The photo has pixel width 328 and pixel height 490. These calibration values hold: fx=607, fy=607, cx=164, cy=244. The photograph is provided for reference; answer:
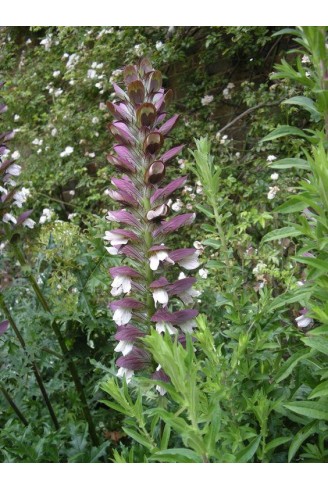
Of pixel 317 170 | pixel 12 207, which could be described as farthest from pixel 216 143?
pixel 317 170

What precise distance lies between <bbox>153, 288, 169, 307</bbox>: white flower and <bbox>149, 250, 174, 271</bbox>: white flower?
0.15 feet

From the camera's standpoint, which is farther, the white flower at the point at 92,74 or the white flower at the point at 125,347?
the white flower at the point at 92,74

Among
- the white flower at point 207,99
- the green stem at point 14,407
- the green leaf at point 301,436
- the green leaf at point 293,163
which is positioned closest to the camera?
the green leaf at point 301,436

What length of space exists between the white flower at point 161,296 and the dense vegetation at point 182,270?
8cm

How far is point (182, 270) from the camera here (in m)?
3.33

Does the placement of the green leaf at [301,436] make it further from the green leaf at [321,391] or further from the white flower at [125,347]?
the white flower at [125,347]

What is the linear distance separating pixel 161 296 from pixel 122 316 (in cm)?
10

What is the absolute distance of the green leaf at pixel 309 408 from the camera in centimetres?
83

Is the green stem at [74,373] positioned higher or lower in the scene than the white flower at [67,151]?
higher

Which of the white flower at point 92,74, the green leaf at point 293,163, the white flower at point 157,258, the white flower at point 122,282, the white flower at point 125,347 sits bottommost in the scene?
the white flower at point 92,74

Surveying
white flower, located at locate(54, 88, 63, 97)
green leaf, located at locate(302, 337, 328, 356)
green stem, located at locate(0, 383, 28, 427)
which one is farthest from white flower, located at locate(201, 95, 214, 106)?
green leaf, located at locate(302, 337, 328, 356)

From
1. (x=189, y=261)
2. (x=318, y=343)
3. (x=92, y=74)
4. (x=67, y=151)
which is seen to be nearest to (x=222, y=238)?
(x=189, y=261)

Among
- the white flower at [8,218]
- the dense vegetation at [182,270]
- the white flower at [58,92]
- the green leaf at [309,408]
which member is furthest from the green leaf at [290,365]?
the white flower at [58,92]

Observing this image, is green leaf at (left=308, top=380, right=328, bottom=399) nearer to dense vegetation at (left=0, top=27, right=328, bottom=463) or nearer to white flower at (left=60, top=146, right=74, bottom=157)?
dense vegetation at (left=0, top=27, right=328, bottom=463)
